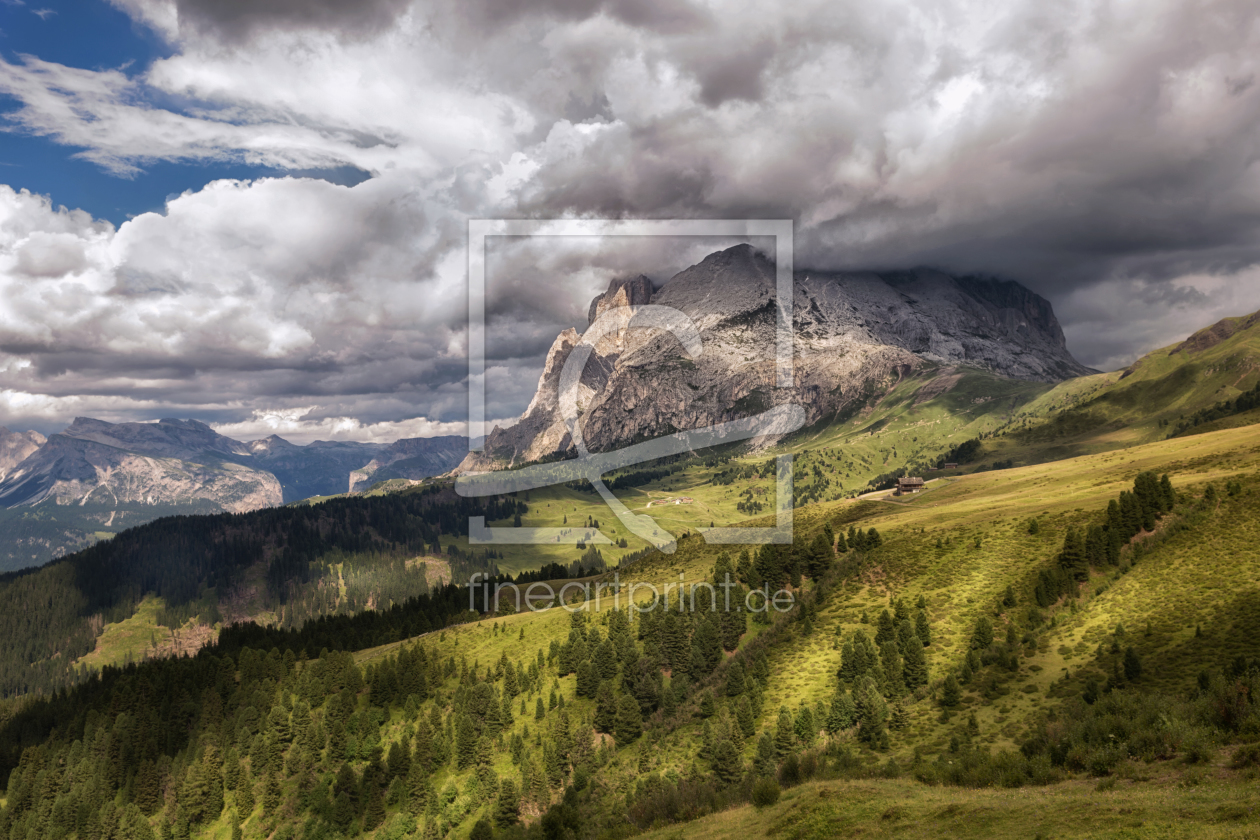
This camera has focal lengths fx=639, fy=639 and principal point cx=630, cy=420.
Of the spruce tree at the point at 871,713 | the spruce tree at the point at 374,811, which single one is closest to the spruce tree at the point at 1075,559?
the spruce tree at the point at 871,713

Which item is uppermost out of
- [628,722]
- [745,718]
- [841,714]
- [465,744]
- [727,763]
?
[841,714]

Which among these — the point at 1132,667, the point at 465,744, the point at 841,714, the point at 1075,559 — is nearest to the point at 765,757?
the point at 841,714

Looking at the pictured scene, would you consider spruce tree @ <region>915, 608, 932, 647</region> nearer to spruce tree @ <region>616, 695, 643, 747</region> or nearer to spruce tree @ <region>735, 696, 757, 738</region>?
spruce tree @ <region>735, 696, 757, 738</region>

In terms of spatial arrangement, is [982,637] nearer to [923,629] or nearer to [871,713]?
[923,629]

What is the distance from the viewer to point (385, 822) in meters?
92.1

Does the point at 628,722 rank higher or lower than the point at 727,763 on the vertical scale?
lower

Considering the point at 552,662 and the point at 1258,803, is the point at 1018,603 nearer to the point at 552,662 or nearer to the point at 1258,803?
the point at 1258,803

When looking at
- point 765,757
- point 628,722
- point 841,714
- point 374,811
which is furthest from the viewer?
point 374,811

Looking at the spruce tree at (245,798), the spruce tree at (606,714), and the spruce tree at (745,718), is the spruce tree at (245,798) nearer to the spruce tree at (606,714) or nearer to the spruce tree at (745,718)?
the spruce tree at (606,714)

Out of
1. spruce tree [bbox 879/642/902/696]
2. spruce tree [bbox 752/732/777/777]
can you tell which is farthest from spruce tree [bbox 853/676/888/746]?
spruce tree [bbox 752/732/777/777]

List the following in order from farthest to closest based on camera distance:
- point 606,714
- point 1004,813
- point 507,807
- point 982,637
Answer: point 606,714 < point 507,807 < point 982,637 < point 1004,813

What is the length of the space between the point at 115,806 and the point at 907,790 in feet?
471

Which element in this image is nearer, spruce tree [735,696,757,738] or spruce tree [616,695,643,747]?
spruce tree [735,696,757,738]

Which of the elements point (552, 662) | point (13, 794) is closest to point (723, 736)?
point (552, 662)
